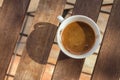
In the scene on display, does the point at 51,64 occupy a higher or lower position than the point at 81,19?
lower

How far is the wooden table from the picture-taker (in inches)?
39.4

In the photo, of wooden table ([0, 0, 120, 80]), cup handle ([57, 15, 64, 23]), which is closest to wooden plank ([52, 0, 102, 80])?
wooden table ([0, 0, 120, 80])

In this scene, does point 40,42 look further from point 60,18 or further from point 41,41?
point 60,18

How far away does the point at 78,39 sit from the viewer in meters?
0.98

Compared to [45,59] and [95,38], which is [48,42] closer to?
[45,59]

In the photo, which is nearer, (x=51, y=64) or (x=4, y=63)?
(x=4, y=63)

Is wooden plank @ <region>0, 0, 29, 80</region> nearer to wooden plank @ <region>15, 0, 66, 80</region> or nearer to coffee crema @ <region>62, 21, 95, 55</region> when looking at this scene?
wooden plank @ <region>15, 0, 66, 80</region>

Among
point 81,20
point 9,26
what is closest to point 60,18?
point 81,20

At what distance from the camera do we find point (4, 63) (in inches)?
40.6

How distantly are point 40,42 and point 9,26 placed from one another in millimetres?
128

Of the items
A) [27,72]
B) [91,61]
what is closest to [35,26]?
[27,72]

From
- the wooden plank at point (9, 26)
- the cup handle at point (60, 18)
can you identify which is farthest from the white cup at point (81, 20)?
the wooden plank at point (9, 26)

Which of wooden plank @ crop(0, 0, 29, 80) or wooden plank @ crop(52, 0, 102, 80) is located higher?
wooden plank @ crop(0, 0, 29, 80)

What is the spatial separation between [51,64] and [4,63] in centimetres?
37
